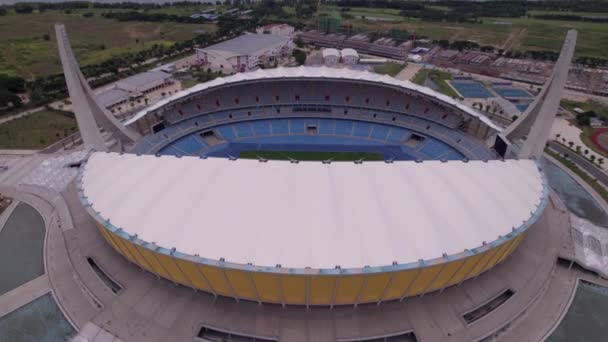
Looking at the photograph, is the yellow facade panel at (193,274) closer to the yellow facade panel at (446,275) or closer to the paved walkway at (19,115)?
the yellow facade panel at (446,275)

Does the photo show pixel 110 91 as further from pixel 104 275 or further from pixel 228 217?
pixel 228 217

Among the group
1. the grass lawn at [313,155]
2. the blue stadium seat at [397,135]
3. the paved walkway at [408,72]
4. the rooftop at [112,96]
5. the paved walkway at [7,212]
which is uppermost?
the rooftop at [112,96]

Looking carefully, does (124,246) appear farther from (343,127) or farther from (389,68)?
(389,68)

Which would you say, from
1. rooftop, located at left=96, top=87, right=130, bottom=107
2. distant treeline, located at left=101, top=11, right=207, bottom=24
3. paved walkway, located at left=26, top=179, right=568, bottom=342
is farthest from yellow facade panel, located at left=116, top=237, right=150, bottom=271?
distant treeline, located at left=101, top=11, right=207, bottom=24

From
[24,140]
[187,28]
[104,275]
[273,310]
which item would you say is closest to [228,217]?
[273,310]

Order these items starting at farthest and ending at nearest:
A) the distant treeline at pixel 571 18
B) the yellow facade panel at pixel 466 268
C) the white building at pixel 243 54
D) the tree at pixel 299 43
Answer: the distant treeline at pixel 571 18
the tree at pixel 299 43
the white building at pixel 243 54
the yellow facade panel at pixel 466 268

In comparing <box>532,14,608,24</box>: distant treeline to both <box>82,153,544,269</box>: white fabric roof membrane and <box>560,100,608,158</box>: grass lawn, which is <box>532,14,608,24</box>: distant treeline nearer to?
<box>560,100,608,158</box>: grass lawn

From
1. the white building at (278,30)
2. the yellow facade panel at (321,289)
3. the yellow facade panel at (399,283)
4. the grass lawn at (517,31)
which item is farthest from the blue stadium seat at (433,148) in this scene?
the white building at (278,30)
